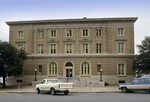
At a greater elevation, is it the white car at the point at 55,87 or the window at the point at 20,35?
the window at the point at 20,35

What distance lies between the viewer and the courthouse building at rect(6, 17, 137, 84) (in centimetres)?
6347

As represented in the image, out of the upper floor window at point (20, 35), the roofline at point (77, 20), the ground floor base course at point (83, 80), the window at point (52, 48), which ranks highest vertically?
the roofline at point (77, 20)

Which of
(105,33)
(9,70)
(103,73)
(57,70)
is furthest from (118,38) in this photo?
(9,70)

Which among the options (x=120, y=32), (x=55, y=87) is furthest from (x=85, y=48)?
(x=55, y=87)

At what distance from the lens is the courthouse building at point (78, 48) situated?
6347cm

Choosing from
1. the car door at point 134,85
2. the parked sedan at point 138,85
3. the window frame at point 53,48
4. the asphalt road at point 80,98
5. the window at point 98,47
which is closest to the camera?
the asphalt road at point 80,98

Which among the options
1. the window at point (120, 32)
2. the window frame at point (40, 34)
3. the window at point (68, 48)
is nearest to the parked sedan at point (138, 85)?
the window at point (120, 32)

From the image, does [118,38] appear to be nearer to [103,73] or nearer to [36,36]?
[103,73]

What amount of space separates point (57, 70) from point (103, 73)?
905 centimetres

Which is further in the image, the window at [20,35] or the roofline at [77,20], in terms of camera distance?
the window at [20,35]

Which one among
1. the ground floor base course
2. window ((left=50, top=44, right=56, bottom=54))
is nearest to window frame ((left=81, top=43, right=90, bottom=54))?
the ground floor base course

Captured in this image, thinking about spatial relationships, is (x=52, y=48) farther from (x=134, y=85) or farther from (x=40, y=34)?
(x=134, y=85)

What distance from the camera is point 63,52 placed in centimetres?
6519

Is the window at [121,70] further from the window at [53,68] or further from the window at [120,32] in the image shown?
the window at [53,68]
